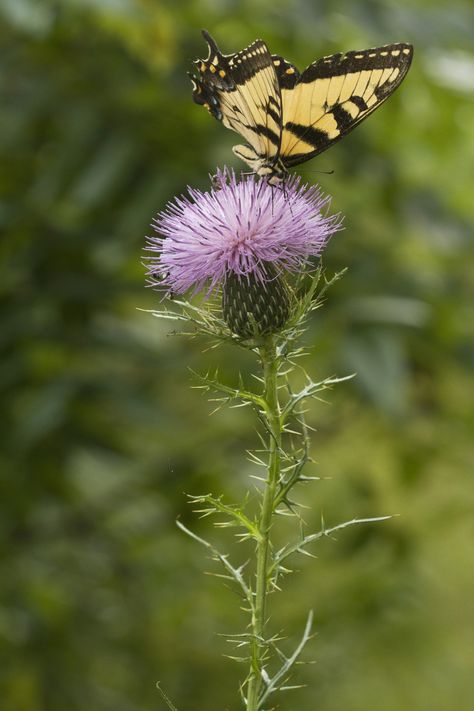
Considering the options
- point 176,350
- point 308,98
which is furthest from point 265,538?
point 176,350

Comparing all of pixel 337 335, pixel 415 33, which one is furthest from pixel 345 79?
pixel 415 33

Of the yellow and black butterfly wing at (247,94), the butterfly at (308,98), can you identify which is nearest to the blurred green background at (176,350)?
the yellow and black butterfly wing at (247,94)

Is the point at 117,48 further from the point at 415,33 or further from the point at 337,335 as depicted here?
the point at 337,335

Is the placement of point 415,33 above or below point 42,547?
above

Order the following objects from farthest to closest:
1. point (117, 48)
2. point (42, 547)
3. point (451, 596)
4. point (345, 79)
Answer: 1. point (451, 596)
2. point (42, 547)
3. point (117, 48)
4. point (345, 79)

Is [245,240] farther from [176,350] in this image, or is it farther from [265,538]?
[176,350]

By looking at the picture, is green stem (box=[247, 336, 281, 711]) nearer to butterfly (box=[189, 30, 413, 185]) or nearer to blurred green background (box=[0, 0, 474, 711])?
butterfly (box=[189, 30, 413, 185])
